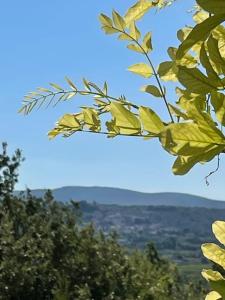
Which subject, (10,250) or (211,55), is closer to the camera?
(211,55)

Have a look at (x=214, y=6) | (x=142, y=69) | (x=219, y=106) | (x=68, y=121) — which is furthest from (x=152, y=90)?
(x=214, y=6)

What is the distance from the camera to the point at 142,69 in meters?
1.55

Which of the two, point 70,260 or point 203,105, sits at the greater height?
point 203,105

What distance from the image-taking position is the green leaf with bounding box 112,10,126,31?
1.47m

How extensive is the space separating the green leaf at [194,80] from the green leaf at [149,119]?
9 centimetres

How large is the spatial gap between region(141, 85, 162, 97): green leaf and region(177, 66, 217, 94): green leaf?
1.39 feet

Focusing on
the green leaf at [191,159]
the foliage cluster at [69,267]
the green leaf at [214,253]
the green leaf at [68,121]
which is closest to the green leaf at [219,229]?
the green leaf at [214,253]

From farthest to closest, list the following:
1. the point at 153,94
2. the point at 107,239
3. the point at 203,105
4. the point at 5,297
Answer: the point at 107,239, the point at 5,297, the point at 153,94, the point at 203,105

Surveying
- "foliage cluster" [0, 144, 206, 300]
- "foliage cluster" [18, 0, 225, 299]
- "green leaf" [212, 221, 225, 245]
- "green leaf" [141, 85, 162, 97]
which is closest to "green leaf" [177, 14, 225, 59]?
"foliage cluster" [18, 0, 225, 299]

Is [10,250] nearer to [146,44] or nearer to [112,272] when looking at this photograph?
[112,272]

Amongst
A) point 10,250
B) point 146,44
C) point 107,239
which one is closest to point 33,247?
point 10,250

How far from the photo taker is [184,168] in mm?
983

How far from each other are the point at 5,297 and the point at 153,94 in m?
21.9

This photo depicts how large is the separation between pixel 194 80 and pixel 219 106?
0.08m
